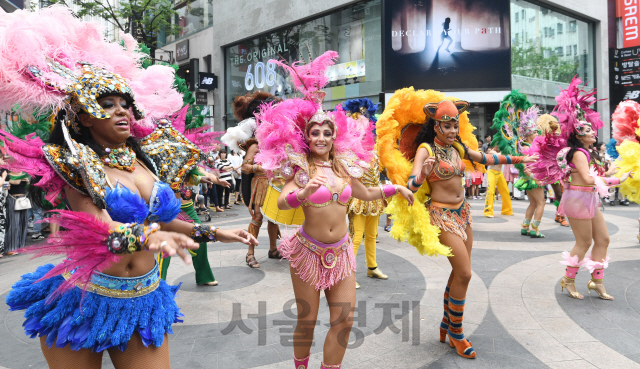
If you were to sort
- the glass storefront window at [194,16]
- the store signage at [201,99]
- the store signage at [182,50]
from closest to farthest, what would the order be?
the store signage at [201,99], the glass storefront window at [194,16], the store signage at [182,50]

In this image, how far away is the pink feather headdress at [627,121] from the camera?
248 inches

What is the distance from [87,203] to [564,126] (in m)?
4.96

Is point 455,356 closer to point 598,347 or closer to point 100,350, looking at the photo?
point 598,347

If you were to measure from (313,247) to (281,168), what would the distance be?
0.59 m

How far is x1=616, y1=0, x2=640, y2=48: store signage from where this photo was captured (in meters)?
19.8

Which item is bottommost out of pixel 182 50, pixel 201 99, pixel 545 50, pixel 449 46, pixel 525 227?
pixel 525 227

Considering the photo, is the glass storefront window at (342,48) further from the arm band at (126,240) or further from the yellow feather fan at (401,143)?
the arm band at (126,240)

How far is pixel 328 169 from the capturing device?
2.96m

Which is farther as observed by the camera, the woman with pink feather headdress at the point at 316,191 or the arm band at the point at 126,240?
the woman with pink feather headdress at the point at 316,191

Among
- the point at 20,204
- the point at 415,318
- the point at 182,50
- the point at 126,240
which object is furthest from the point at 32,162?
the point at 182,50

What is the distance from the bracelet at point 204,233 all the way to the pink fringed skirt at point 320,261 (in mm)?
873

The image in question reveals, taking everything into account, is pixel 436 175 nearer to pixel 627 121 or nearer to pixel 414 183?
pixel 414 183

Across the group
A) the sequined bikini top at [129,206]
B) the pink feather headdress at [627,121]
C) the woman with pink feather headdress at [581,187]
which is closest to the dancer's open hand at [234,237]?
the sequined bikini top at [129,206]

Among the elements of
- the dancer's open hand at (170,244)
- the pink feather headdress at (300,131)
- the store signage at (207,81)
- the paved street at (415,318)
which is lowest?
the paved street at (415,318)
